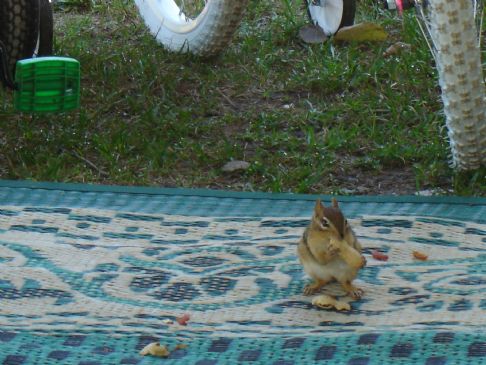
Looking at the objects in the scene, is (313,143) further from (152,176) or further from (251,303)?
(251,303)

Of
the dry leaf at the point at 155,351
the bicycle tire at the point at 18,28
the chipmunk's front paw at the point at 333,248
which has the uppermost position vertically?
the bicycle tire at the point at 18,28

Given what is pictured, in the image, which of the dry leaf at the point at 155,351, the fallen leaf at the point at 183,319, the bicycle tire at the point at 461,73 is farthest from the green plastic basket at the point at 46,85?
the dry leaf at the point at 155,351

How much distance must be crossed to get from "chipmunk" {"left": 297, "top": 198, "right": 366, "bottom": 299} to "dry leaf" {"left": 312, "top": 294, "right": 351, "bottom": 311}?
0.04 m

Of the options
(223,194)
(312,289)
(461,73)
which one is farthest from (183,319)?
(461,73)

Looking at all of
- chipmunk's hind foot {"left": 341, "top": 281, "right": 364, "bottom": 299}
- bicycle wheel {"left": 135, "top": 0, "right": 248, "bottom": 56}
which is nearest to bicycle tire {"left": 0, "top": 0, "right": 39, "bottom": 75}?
bicycle wheel {"left": 135, "top": 0, "right": 248, "bottom": 56}

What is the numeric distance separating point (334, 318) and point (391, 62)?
1927mm

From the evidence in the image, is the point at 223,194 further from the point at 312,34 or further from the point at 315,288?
the point at 312,34

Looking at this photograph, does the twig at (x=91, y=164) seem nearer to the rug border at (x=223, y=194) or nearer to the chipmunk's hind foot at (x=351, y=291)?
the rug border at (x=223, y=194)

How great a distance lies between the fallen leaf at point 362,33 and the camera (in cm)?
410

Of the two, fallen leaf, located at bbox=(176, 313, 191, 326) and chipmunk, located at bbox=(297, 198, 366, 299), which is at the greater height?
chipmunk, located at bbox=(297, 198, 366, 299)

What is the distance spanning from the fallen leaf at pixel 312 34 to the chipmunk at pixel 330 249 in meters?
2.10

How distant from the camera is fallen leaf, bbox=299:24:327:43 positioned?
415 centimetres

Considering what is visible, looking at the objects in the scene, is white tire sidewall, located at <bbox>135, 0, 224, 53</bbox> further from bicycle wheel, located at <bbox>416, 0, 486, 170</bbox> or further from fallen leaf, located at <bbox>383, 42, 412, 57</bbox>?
bicycle wheel, located at <bbox>416, 0, 486, 170</bbox>

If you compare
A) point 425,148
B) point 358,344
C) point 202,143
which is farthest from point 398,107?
point 358,344
